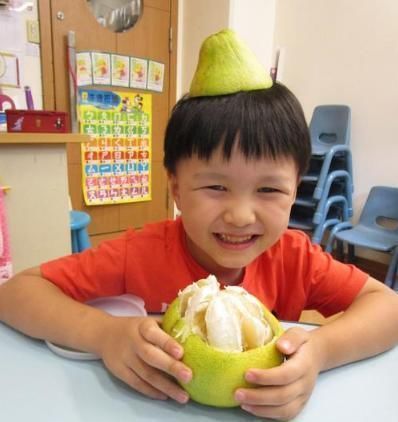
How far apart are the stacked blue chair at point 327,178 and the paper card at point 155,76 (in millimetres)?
1026

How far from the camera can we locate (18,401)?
14.3 inches

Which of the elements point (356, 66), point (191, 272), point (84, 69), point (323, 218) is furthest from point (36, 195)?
point (356, 66)

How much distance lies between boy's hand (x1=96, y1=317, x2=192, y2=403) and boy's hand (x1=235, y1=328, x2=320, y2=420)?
0.19 feet

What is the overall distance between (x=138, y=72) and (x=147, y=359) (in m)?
2.38

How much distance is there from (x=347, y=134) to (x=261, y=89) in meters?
1.94

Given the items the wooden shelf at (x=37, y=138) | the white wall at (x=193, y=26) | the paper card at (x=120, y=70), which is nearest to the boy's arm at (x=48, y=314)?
the wooden shelf at (x=37, y=138)

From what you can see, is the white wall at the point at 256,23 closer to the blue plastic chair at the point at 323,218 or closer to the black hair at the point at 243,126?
the blue plastic chair at the point at 323,218

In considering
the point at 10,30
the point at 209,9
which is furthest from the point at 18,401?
the point at 209,9

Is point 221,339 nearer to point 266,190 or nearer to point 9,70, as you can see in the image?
point 266,190

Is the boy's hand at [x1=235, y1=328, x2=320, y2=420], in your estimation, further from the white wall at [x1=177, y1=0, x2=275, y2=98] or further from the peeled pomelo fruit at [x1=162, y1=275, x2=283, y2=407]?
the white wall at [x1=177, y1=0, x2=275, y2=98]

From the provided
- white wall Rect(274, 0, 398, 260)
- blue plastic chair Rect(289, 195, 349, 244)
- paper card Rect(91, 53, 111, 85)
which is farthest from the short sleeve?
paper card Rect(91, 53, 111, 85)

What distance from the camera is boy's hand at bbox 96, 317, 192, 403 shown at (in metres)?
0.35

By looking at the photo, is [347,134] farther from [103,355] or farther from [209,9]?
[103,355]

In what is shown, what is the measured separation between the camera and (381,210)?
2.19m
